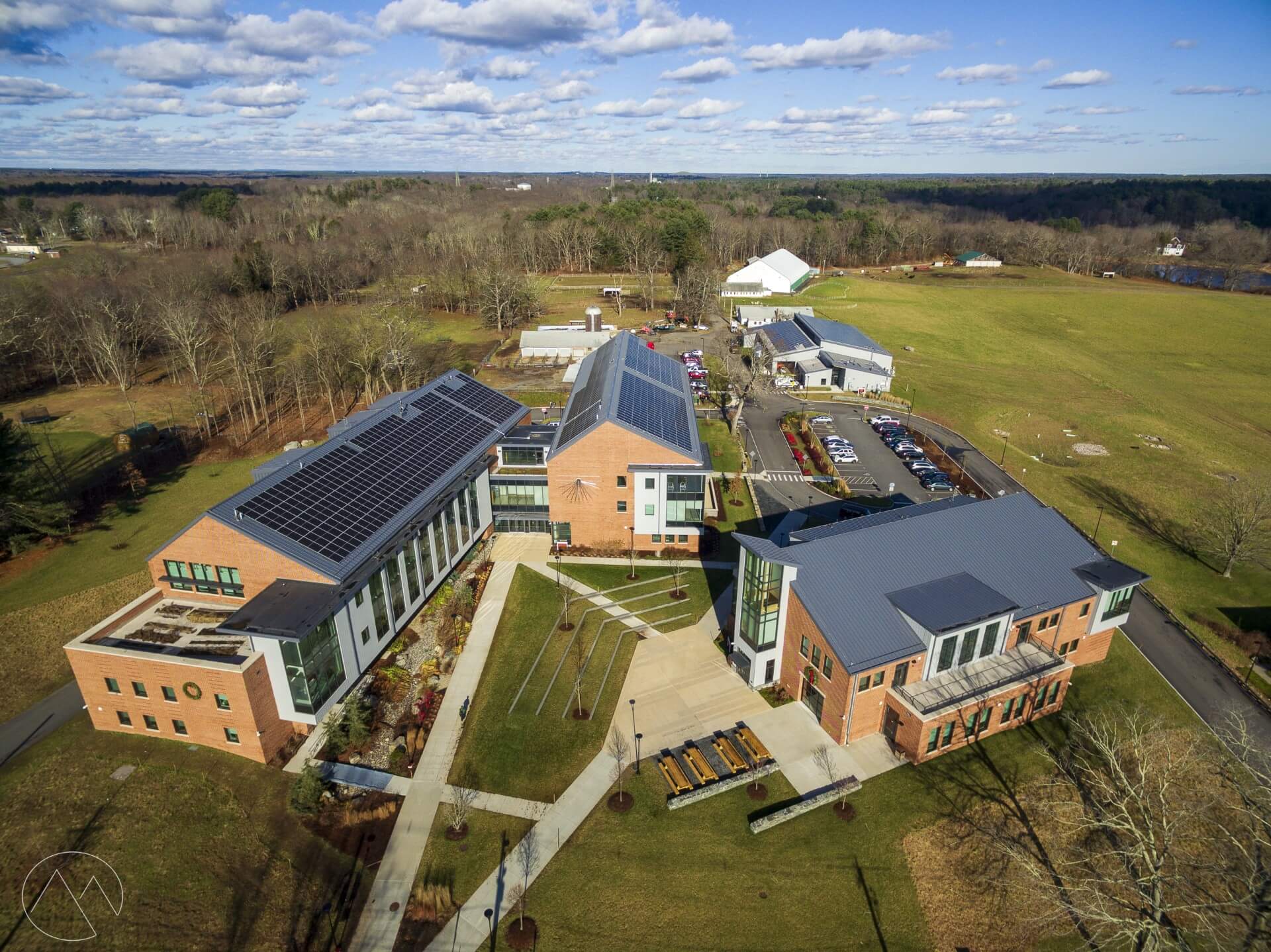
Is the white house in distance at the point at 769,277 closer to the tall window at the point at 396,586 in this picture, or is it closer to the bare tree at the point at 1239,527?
the bare tree at the point at 1239,527

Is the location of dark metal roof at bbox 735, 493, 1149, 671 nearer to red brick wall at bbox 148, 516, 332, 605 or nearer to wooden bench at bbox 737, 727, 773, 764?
wooden bench at bbox 737, 727, 773, 764

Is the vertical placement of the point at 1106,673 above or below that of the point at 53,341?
below

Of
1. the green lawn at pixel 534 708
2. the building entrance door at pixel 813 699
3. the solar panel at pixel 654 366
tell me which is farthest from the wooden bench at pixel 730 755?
the solar panel at pixel 654 366

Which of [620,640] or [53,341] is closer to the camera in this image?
[620,640]

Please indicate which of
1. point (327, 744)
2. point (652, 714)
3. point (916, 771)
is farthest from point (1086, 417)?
point (327, 744)

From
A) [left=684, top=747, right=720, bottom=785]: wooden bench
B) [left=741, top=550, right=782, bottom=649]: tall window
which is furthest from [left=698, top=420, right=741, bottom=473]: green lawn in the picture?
[left=684, top=747, right=720, bottom=785]: wooden bench

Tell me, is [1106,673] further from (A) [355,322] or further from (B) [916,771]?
(A) [355,322]
